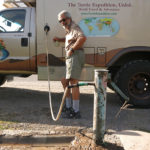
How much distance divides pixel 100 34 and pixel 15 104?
232cm

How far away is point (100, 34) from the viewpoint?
4.35m

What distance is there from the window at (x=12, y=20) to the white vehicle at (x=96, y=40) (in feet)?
0.08

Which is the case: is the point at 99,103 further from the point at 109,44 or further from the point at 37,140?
the point at 109,44

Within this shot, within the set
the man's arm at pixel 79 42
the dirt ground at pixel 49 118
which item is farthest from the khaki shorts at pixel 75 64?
the dirt ground at pixel 49 118

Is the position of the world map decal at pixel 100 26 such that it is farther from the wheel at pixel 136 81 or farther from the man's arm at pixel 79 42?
the man's arm at pixel 79 42

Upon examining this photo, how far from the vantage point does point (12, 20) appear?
4742 millimetres

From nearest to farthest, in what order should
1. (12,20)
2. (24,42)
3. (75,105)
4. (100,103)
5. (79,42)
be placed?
1. (100,103)
2. (79,42)
3. (75,105)
4. (24,42)
5. (12,20)

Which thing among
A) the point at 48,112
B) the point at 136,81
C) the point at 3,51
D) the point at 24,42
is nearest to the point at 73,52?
the point at 48,112

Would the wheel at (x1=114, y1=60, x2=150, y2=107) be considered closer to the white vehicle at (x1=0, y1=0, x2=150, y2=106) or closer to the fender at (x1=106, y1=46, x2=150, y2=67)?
the white vehicle at (x1=0, y1=0, x2=150, y2=106)

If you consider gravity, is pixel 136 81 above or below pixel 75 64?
below

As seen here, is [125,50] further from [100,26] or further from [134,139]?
[134,139]

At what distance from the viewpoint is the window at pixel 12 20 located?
4.70 m

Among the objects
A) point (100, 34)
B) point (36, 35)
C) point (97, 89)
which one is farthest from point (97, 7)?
point (97, 89)

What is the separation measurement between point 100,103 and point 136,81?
6.98 feet
